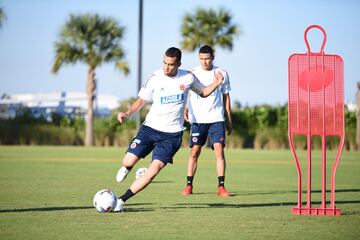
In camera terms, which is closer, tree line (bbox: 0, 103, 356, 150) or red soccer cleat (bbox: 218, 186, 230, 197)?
red soccer cleat (bbox: 218, 186, 230, 197)

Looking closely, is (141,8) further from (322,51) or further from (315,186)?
(322,51)

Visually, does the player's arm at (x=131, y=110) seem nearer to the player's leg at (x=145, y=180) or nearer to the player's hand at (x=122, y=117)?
the player's hand at (x=122, y=117)

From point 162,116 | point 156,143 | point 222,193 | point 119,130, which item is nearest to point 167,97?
point 162,116

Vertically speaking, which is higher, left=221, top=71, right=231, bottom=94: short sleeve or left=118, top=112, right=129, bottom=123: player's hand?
left=221, top=71, right=231, bottom=94: short sleeve

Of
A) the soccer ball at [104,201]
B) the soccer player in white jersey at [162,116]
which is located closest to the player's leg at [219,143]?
the soccer player in white jersey at [162,116]

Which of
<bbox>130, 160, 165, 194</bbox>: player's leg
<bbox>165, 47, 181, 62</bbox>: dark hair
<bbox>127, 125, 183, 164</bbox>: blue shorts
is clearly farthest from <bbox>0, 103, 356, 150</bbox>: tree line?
<bbox>165, 47, 181, 62</bbox>: dark hair

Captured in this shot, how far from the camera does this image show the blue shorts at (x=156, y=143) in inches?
414

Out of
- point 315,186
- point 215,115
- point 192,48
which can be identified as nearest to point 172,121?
point 215,115

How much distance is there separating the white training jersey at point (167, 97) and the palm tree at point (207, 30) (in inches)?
1532

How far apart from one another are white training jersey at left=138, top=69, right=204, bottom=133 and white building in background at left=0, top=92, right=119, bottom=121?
125ft

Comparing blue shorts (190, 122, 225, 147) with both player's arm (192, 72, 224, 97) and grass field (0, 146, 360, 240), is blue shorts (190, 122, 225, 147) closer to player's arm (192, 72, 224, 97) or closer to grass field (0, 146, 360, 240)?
grass field (0, 146, 360, 240)

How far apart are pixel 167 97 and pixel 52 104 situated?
196 feet

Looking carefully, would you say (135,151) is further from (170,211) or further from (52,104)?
(52,104)

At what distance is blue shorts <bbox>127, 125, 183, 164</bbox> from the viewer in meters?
10.5
